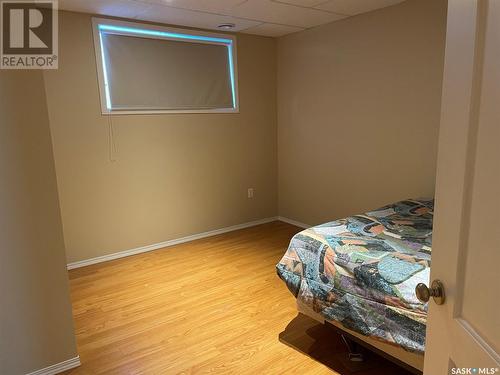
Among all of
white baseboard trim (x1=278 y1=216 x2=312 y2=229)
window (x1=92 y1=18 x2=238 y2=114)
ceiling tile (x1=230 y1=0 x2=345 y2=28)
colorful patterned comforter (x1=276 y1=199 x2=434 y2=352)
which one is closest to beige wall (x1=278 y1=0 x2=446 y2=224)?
white baseboard trim (x1=278 y1=216 x2=312 y2=229)

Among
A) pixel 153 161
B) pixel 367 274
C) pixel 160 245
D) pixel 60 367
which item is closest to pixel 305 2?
pixel 153 161

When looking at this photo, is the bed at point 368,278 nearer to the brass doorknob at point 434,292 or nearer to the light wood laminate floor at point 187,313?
the light wood laminate floor at point 187,313

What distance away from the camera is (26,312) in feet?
6.25

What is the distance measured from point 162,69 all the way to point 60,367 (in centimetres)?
277

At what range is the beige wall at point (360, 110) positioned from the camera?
3055 mm

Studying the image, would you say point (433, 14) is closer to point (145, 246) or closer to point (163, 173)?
point (163, 173)

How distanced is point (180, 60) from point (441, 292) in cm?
351

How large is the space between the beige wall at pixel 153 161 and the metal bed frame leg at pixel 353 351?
2397 mm

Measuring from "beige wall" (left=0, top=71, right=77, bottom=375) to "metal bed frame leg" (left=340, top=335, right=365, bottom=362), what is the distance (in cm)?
162

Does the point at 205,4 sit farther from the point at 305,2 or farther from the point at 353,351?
the point at 353,351

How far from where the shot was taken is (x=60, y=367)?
204cm

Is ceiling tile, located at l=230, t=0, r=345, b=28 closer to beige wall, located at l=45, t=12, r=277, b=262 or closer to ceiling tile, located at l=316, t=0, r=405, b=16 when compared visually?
ceiling tile, located at l=316, t=0, r=405, b=16

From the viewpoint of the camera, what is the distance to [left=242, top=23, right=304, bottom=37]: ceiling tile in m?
3.81

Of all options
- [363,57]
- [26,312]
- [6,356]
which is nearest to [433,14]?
[363,57]
